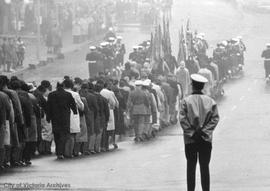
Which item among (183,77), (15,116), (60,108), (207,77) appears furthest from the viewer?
(207,77)

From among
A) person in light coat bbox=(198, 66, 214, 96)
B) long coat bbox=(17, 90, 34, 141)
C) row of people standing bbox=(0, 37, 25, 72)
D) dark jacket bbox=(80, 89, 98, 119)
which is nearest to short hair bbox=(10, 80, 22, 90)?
long coat bbox=(17, 90, 34, 141)

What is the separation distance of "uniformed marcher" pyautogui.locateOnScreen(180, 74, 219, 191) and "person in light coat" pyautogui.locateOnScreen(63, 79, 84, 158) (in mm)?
7256

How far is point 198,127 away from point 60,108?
285 inches

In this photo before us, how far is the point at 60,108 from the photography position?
22.1 meters

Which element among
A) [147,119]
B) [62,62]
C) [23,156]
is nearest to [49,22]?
[62,62]

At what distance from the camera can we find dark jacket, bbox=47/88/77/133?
22.1 meters

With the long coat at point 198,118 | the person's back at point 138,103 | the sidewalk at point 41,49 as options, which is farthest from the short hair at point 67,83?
the sidewalk at point 41,49

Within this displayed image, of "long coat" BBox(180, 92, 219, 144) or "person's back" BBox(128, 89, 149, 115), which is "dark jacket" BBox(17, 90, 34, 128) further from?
"long coat" BBox(180, 92, 219, 144)

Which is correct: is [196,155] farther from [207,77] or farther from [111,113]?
[207,77]

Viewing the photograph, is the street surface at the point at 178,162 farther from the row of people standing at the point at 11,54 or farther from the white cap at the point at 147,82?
the row of people standing at the point at 11,54

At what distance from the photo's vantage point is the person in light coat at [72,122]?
2238 cm

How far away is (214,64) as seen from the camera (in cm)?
4028

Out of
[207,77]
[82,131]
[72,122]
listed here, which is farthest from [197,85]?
[207,77]

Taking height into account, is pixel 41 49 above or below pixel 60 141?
below
